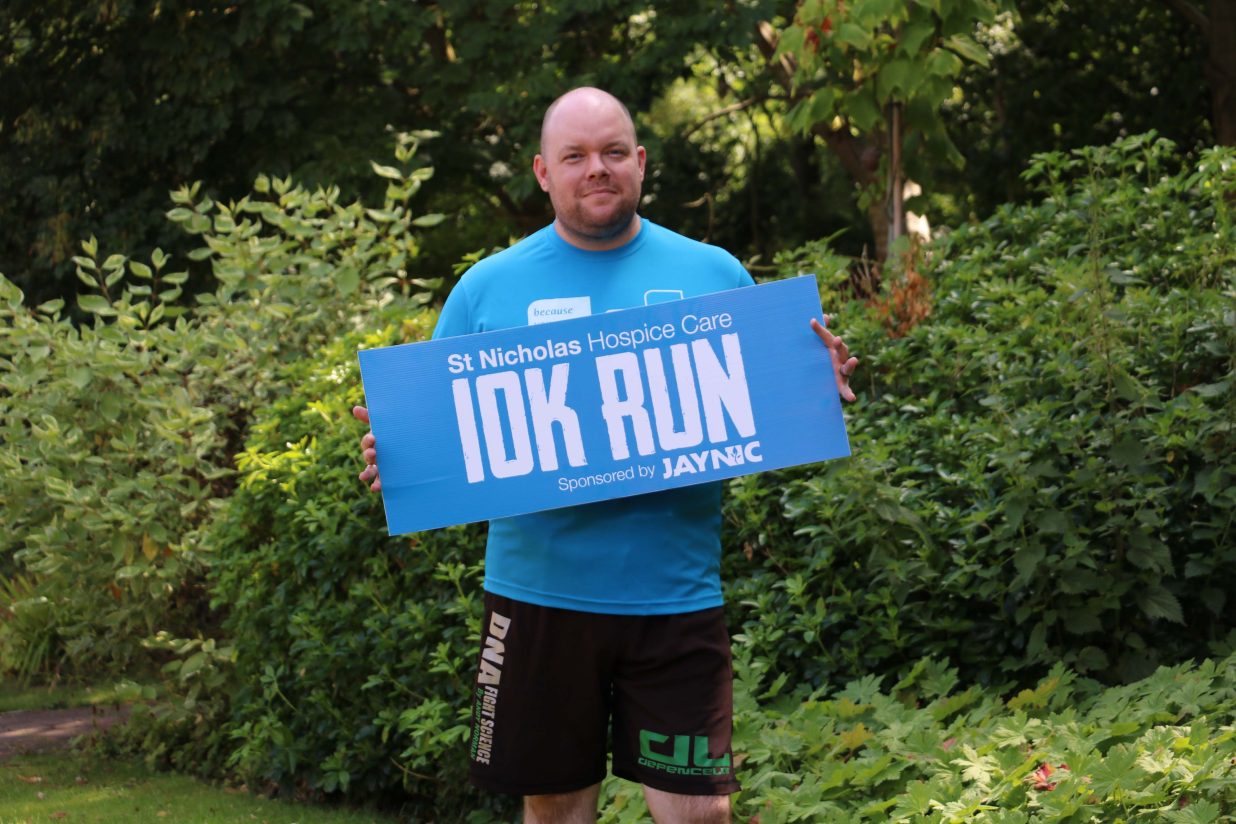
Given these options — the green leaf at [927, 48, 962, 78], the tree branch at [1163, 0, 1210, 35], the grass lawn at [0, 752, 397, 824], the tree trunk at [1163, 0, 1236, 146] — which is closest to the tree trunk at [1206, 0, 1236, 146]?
the tree trunk at [1163, 0, 1236, 146]

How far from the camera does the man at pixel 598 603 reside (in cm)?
322

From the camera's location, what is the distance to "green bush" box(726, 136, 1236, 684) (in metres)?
4.42

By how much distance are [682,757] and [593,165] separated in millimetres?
1332

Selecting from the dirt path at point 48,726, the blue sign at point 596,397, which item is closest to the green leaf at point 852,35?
the blue sign at point 596,397

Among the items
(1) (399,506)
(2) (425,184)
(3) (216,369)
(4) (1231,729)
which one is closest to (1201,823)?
(4) (1231,729)

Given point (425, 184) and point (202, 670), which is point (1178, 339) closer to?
point (202, 670)

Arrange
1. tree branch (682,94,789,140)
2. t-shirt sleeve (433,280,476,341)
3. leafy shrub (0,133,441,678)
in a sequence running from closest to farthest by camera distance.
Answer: t-shirt sleeve (433,280,476,341), leafy shrub (0,133,441,678), tree branch (682,94,789,140)

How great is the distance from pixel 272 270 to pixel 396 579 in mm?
2442

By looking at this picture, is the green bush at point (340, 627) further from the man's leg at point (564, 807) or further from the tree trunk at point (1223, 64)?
the tree trunk at point (1223, 64)

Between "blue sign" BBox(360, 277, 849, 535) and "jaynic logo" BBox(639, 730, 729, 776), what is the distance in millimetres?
642

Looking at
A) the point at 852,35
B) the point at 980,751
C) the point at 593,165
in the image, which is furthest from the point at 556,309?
the point at 852,35

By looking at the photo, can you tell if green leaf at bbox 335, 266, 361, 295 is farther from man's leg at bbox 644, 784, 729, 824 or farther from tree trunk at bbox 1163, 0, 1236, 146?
tree trunk at bbox 1163, 0, 1236, 146

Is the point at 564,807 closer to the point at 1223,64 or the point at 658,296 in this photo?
the point at 658,296

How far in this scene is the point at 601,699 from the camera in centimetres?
330
